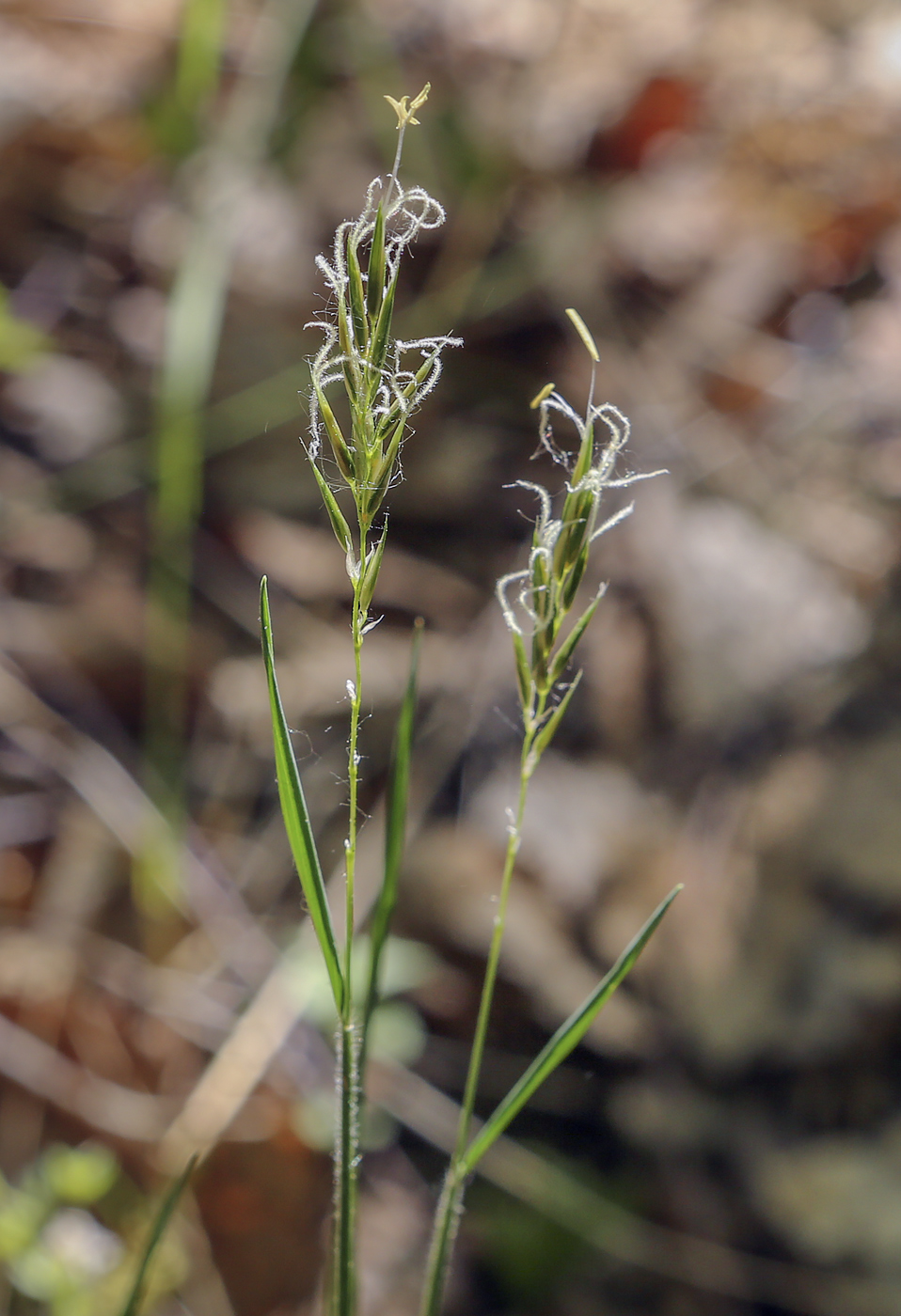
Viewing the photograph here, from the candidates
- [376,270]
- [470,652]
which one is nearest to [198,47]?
[470,652]

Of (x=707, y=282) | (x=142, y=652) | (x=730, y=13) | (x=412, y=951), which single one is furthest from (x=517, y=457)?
(x=730, y=13)

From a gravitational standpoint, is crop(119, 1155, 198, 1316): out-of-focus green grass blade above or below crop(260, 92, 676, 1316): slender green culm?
below

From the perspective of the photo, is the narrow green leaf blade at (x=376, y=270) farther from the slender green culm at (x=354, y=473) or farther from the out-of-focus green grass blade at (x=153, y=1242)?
the out-of-focus green grass blade at (x=153, y=1242)

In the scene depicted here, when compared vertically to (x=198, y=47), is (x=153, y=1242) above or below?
below

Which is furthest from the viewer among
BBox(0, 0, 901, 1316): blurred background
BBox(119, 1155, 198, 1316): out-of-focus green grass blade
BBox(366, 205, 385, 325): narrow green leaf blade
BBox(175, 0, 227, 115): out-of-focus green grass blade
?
BBox(175, 0, 227, 115): out-of-focus green grass blade

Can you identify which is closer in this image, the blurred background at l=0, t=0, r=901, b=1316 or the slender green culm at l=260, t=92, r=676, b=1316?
the slender green culm at l=260, t=92, r=676, b=1316

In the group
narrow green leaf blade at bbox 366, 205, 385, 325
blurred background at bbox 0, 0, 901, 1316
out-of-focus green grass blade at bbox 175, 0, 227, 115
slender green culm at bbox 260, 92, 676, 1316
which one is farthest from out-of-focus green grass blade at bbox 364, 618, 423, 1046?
out-of-focus green grass blade at bbox 175, 0, 227, 115

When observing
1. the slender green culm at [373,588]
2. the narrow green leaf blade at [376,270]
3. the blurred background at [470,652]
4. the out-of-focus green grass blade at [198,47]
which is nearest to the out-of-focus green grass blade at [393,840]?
the slender green culm at [373,588]

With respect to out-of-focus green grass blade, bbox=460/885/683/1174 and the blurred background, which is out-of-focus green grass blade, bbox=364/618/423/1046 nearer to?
out-of-focus green grass blade, bbox=460/885/683/1174

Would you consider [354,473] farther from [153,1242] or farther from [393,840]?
[153,1242]
